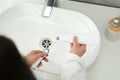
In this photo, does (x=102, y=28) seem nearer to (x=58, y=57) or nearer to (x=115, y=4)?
(x=115, y=4)

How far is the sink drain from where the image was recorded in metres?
0.88

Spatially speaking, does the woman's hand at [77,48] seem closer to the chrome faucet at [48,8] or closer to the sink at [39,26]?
the sink at [39,26]

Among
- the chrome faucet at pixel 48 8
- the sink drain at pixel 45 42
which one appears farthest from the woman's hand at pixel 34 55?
the chrome faucet at pixel 48 8

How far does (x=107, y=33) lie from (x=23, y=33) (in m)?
0.31

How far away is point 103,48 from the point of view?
923 mm

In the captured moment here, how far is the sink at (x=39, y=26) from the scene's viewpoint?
2.88 feet

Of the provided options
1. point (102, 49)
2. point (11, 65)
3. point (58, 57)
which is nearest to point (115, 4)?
point (102, 49)

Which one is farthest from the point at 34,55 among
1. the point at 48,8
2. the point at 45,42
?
the point at 48,8

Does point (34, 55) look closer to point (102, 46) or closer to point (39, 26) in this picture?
point (39, 26)

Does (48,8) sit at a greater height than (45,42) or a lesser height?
greater

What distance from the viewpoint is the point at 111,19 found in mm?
938

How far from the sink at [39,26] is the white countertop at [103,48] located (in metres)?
0.10

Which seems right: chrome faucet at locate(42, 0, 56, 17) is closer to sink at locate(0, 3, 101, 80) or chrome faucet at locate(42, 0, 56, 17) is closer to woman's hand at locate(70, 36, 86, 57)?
sink at locate(0, 3, 101, 80)

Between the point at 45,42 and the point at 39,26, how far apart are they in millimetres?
Result: 70
